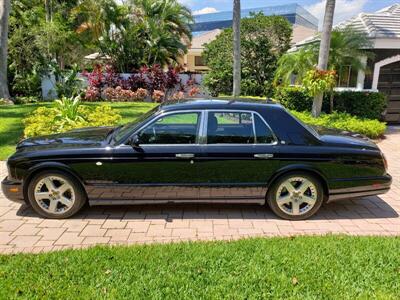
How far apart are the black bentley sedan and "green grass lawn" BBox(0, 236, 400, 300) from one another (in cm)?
83

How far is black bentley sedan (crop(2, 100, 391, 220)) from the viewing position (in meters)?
4.52

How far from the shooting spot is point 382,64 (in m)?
12.6

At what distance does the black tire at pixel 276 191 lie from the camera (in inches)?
183

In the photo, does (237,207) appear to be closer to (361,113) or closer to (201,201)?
(201,201)

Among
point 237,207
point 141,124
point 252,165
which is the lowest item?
point 237,207

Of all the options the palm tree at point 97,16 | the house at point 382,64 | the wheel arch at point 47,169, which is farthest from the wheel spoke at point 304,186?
the palm tree at point 97,16

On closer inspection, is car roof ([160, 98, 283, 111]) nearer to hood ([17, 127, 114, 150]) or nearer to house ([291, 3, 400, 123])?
hood ([17, 127, 114, 150])

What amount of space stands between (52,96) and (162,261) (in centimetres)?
1832

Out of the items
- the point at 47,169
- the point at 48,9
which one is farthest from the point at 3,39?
the point at 47,169

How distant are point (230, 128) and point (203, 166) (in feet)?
2.11

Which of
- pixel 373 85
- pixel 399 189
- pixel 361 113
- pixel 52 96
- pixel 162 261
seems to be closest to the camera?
pixel 162 261

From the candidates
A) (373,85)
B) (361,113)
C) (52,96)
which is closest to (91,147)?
(361,113)

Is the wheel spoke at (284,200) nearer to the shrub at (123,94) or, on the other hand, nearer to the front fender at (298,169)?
the front fender at (298,169)

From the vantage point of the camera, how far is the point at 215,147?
456cm
